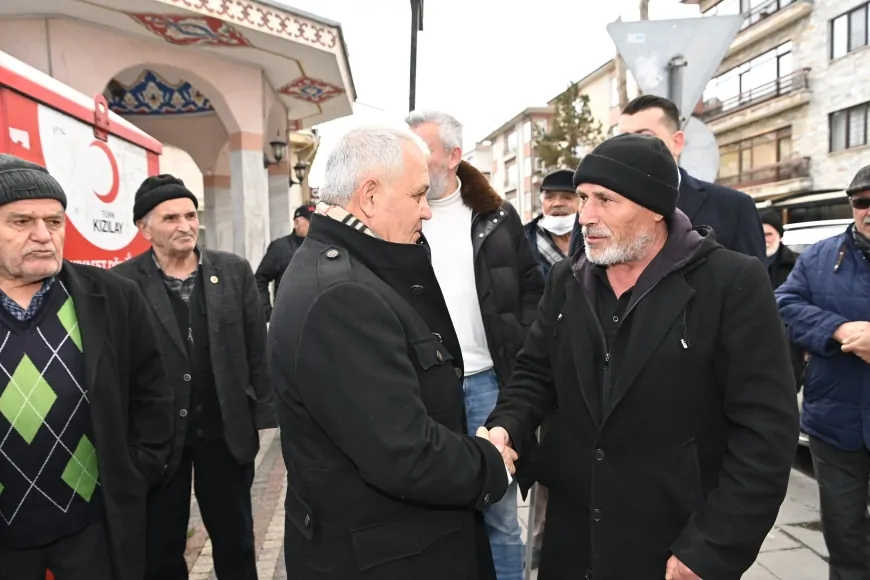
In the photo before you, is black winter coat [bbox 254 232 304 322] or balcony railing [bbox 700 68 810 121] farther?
balcony railing [bbox 700 68 810 121]

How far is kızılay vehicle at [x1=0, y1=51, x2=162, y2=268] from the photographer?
2.42 metres

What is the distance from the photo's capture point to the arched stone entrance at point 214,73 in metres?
6.89

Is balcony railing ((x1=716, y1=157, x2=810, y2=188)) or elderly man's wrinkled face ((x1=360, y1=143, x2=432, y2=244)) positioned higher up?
balcony railing ((x1=716, y1=157, x2=810, y2=188))

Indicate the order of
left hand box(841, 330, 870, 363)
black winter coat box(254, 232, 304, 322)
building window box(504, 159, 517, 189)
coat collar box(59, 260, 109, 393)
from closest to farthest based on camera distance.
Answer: coat collar box(59, 260, 109, 393) → left hand box(841, 330, 870, 363) → black winter coat box(254, 232, 304, 322) → building window box(504, 159, 517, 189)

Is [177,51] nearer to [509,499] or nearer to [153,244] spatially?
[153,244]

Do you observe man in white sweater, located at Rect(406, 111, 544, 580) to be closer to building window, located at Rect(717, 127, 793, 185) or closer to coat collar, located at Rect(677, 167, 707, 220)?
coat collar, located at Rect(677, 167, 707, 220)

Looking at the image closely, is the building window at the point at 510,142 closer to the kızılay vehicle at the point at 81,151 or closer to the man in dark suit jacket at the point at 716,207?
the kızılay vehicle at the point at 81,151

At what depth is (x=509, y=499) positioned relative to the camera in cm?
299

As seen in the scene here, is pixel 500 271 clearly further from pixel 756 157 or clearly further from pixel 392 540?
pixel 756 157

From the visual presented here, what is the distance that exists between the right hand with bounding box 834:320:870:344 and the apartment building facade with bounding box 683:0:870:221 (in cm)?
2033

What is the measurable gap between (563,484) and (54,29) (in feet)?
24.7

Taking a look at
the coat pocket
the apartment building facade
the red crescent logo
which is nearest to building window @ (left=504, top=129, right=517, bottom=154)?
the apartment building facade

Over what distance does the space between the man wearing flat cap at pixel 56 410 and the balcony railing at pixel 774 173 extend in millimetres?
26369

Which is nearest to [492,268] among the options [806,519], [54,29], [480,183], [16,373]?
[480,183]
